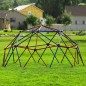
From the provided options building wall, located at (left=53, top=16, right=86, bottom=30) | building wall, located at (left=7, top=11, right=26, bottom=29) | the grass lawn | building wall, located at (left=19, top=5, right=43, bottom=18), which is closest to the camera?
the grass lawn

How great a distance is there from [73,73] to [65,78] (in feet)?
4.84

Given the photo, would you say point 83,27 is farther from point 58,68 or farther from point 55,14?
point 58,68

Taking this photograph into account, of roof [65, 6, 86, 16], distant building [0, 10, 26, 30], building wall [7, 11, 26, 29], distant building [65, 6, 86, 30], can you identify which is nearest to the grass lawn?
distant building [0, 10, 26, 30]

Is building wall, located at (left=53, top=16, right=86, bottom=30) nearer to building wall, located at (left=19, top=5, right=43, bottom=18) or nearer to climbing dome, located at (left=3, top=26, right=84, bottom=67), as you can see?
building wall, located at (left=19, top=5, right=43, bottom=18)

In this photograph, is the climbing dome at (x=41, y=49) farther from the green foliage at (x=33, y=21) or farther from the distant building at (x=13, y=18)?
the distant building at (x=13, y=18)

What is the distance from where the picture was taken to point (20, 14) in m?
90.9

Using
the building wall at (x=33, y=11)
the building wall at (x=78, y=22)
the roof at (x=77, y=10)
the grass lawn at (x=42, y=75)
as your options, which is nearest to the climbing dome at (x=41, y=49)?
the grass lawn at (x=42, y=75)

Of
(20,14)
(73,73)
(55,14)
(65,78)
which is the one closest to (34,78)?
(65,78)

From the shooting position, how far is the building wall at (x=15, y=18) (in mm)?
91125

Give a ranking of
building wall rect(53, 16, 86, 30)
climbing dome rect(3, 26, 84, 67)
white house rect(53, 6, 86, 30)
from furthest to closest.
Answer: white house rect(53, 6, 86, 30) < building wall rect(53, 16, 86, 30) < climbing dome rect(3, 26, 84, 67)

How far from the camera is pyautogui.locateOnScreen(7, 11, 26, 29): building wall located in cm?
9112

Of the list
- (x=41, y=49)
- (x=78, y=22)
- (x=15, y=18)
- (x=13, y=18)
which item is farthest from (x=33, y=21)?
(x=41, y=49)

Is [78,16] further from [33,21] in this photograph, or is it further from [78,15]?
[33,21]

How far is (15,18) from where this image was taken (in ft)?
301
